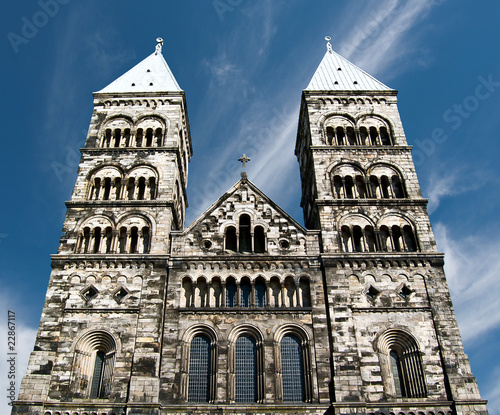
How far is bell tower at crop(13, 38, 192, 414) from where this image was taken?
26.0 metres

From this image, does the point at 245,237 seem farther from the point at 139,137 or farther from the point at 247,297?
the point at 139,137

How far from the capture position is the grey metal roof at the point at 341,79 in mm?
39125

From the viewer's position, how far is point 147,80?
1592 inches

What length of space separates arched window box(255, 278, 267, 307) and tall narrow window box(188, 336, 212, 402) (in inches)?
130

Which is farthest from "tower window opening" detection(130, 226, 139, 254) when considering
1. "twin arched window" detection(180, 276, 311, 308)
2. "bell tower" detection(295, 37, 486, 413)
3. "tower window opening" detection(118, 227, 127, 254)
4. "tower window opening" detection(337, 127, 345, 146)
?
"tower window opening" detection(337, 127, 345, 146)

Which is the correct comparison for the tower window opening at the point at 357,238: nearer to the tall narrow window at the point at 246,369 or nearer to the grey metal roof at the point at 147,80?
the tall narrow window at the point at 246,369

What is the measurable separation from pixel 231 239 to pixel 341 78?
16.3m

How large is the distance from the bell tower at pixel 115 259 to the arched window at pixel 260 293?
490 cm

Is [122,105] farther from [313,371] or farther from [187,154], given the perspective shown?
[313,371]

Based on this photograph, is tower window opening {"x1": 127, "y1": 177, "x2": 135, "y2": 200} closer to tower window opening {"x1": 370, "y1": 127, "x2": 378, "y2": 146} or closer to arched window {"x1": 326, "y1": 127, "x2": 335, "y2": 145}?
arched window {"x1": 326, "y1": 127, "x2": 335, "y2": 145}

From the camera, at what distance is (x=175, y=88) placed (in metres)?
38.8

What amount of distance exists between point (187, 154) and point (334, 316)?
1953 centimetres

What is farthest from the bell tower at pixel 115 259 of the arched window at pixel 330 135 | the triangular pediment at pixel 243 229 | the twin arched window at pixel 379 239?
the twin arched window at pixel 379 239

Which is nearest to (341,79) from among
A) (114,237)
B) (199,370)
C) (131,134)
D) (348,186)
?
(348,186)
